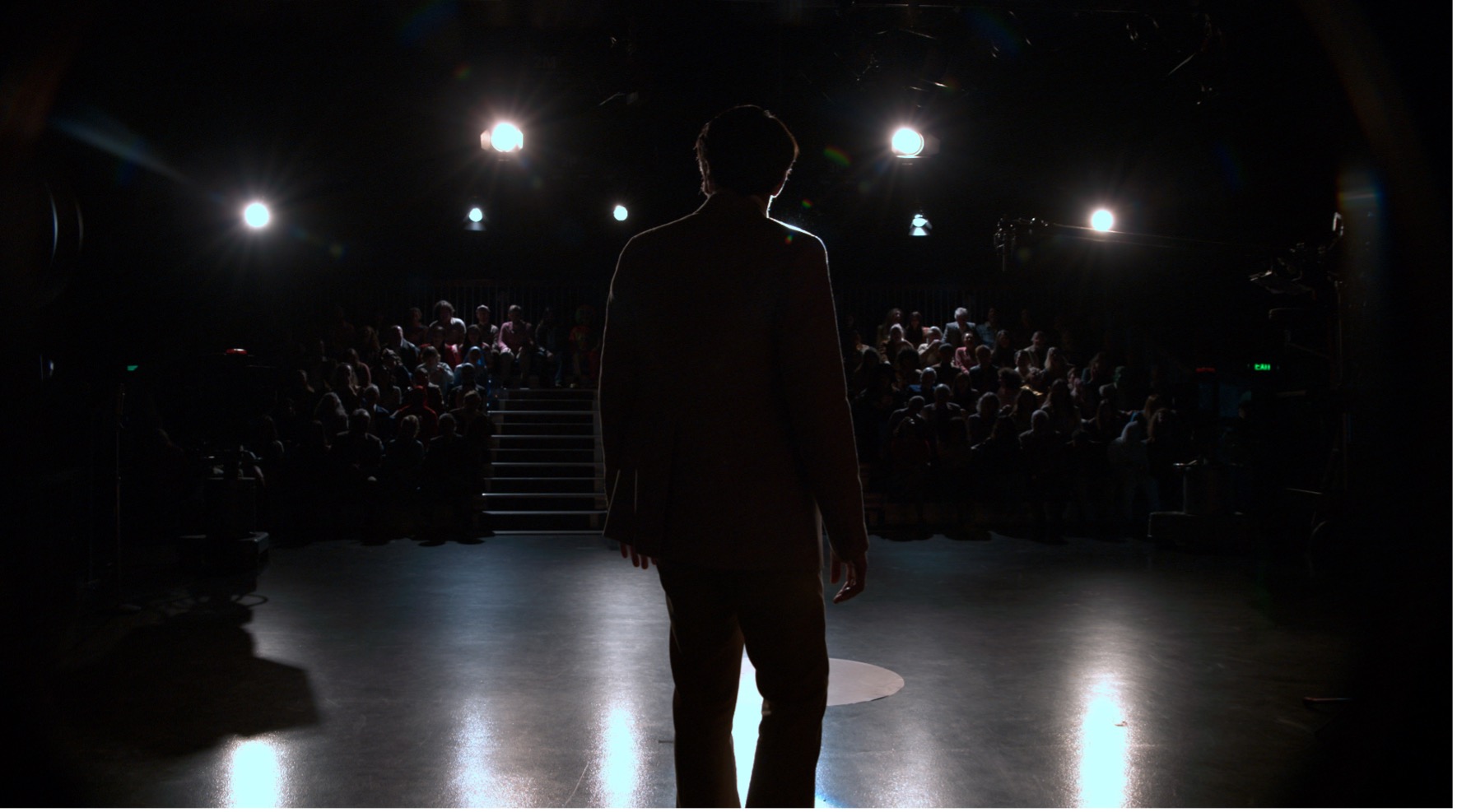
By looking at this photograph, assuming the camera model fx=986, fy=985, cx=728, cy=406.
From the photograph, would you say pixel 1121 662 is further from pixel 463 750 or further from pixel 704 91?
pixel 704 91

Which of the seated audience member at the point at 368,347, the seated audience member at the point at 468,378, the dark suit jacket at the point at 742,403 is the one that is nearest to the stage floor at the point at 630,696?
the dark suit jacket at the point at 742,403

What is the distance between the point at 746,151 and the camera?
6.16ft

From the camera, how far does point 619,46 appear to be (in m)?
9.02

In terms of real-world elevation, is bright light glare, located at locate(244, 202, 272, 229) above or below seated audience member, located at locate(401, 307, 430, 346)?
above

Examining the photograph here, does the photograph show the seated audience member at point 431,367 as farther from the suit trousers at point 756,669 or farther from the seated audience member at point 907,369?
the suit trousers at point 756,669

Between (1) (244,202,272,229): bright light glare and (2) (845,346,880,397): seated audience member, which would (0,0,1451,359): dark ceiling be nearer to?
(1) (244,202,272,229): bright light glare

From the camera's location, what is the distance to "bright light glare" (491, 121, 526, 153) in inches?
427

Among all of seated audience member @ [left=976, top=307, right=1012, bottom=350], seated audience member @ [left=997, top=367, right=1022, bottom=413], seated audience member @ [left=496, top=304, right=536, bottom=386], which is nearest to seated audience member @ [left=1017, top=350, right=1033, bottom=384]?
seated audience member @ [left=976, top=307, right=1012, bottom=350]

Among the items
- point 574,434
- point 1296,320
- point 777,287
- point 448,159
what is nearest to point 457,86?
point 574,434

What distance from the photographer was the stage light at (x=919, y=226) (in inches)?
696

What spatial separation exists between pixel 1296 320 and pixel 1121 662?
6.47 ft

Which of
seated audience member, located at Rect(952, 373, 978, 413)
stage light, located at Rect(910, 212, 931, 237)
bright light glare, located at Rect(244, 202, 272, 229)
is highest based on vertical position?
stage light, located at Rect(910, 212, 931, 237)

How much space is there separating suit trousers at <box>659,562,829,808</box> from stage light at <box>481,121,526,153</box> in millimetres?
9833

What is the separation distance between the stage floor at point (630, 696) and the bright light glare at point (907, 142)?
229 inches
